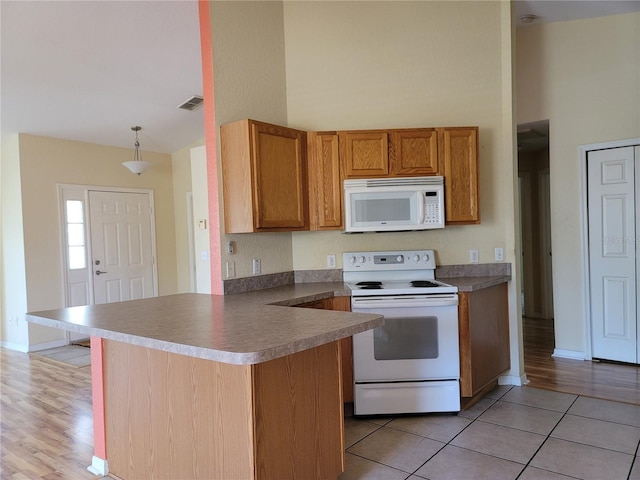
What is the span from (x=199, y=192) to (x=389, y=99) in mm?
2176

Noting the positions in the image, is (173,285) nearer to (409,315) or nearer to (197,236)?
(197,236)

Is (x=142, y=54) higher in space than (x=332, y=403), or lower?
higher

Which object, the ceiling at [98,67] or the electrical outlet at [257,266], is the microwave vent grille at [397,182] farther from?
the ceiling at [98,67]

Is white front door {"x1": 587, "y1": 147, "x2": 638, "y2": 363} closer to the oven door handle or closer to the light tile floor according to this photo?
the light tile floor

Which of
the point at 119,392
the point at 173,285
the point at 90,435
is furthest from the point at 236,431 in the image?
the point at 173,285

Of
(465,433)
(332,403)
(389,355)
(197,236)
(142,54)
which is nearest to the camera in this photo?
(332,403)

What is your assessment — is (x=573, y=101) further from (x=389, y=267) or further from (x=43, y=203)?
(x=43, y=203)

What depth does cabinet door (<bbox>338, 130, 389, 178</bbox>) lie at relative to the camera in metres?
3.21

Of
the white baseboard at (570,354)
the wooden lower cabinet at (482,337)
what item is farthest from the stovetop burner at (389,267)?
the white baseboard at (570,354)

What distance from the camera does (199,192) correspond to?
4598 millimetres

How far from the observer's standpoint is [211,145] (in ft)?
9.55

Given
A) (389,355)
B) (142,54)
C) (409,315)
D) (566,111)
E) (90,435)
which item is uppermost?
(142,54)

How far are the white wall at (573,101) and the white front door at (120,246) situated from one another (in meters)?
4.98

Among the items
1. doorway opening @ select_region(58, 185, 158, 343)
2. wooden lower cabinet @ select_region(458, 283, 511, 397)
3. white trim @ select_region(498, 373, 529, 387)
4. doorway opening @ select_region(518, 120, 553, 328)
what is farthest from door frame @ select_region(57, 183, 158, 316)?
doorway opening @ select_region(518, 120, 553, 328)
